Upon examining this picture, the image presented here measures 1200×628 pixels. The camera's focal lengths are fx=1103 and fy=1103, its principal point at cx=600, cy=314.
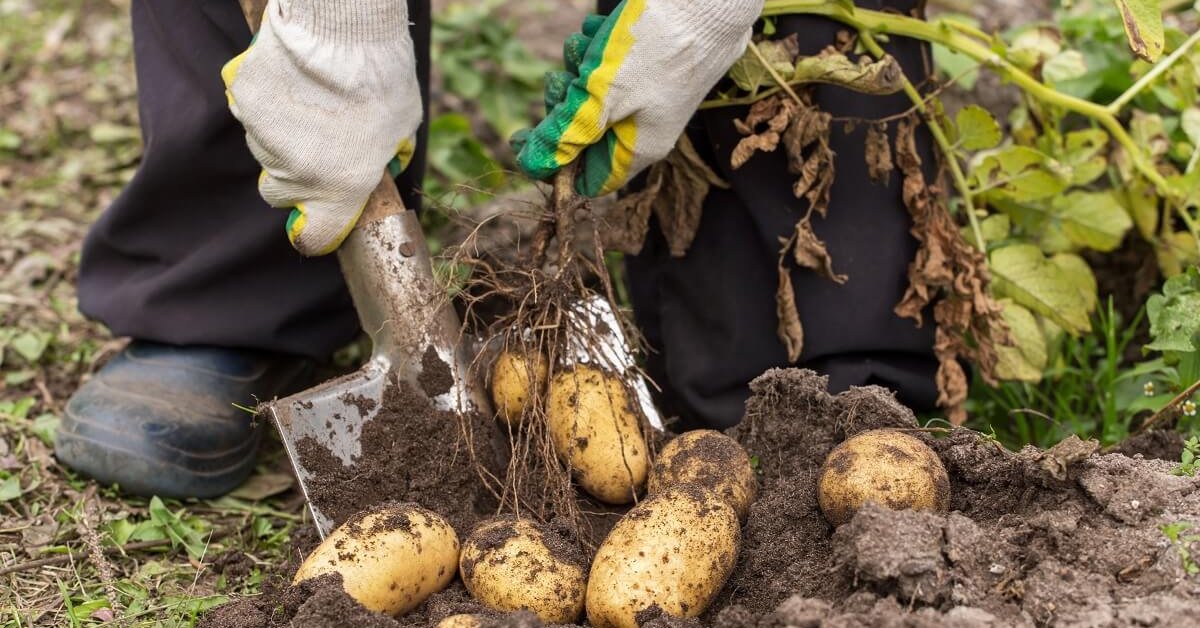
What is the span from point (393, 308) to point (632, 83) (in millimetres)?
598

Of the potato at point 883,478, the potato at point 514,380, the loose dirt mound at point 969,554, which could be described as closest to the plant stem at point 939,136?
the loose dirt mound at point 969,554

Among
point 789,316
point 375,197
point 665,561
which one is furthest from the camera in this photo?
point 789,316

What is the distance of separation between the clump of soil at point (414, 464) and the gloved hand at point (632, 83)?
0.46m

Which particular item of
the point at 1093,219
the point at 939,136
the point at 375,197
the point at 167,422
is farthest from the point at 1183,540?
the point at 167,422

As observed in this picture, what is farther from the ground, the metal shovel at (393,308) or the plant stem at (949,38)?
the plant stem at (949,38)

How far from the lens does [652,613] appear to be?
5.09ft

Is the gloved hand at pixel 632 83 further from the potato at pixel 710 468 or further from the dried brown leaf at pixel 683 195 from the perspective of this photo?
the potato at pixel 710 468

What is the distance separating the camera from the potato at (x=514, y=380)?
6.62ft

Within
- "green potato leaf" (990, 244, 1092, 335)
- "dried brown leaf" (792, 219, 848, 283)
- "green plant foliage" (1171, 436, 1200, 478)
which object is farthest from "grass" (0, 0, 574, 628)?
"green plant foliage" (1171, 436, 1200, 478)

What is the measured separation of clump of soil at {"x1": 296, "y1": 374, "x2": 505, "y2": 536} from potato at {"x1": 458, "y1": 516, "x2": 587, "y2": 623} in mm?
159

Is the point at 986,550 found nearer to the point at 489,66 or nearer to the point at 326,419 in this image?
the point at 326,419

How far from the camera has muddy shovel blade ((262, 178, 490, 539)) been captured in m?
1.99

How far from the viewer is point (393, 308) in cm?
203

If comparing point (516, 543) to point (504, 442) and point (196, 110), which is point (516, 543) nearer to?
point (504, 442)
